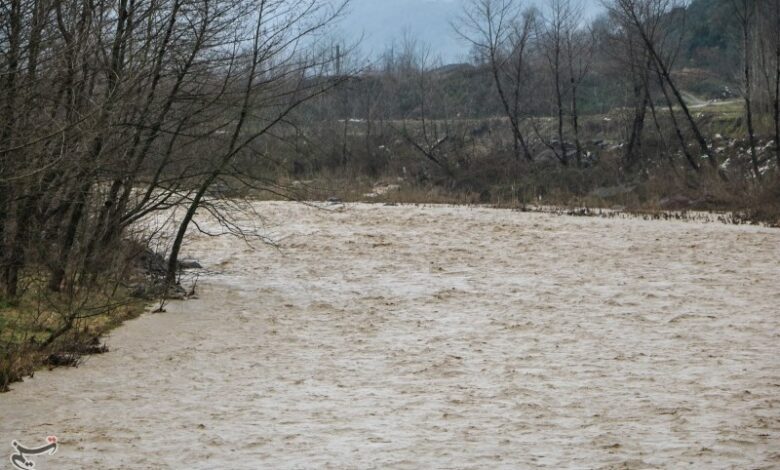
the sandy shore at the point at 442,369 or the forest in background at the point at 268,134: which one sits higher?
the forest in background at the point at 268,134

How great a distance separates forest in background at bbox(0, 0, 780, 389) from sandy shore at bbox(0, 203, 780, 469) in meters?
1.14

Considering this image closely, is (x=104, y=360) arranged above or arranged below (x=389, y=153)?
below

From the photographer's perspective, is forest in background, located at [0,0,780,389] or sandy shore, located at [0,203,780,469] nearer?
sandy shore, located at [0,203,780,469]

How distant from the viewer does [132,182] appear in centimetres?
1229

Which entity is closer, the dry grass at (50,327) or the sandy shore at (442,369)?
the sandy shore at (442,369)

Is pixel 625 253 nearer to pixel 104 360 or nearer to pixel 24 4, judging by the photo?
pixel 104 360

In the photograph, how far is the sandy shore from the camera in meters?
6.48

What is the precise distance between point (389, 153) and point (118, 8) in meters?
27.2

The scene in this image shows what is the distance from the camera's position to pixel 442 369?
9.23 m

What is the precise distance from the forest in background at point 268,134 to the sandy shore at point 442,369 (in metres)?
1.14

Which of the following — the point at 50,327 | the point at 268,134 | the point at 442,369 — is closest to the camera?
the point at 442,369

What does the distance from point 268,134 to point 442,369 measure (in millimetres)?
6543

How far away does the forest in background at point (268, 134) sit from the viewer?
9.43 meters

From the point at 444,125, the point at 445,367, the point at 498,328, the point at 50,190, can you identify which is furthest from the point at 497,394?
the point at 444,125
